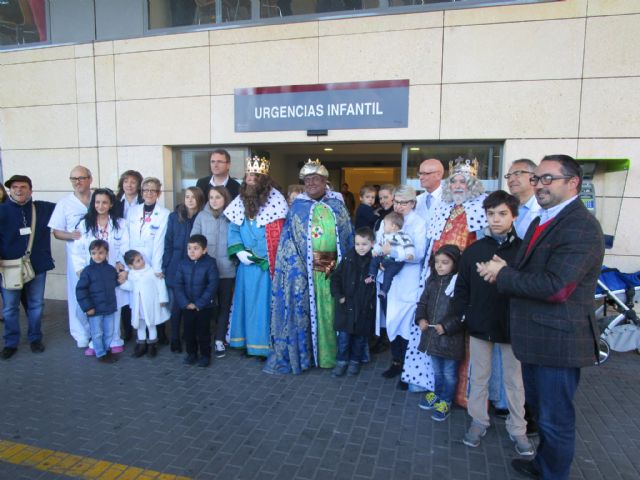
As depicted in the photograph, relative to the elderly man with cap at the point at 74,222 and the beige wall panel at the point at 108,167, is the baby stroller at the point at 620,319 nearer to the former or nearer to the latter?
the elderly man with cap at the point at 74,222

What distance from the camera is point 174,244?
15.0 feet

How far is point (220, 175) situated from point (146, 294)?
155 centimetres

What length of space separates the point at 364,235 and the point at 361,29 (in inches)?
126

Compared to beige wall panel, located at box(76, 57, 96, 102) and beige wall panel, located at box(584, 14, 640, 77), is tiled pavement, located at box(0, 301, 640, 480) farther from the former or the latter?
beige wall panel, located at box(76, 57, 96, 102)

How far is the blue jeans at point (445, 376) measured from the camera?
3.34 m

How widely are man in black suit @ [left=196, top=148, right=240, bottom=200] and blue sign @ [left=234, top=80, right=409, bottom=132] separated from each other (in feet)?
4.27

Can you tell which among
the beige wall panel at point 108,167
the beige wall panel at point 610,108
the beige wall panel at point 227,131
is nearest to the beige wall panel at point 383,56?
the beige wall panel at point 227,131

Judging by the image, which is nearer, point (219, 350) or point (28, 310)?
point (219, 350)

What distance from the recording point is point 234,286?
4582 mm

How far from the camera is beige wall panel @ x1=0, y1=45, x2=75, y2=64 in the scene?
22.0ft

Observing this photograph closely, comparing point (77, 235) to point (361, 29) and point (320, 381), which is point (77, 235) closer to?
point (320, 381)

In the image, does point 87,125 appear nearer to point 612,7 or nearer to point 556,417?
point 556,417

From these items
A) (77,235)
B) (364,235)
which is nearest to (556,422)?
(364,235)

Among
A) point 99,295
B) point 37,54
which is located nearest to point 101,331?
point 99,295
